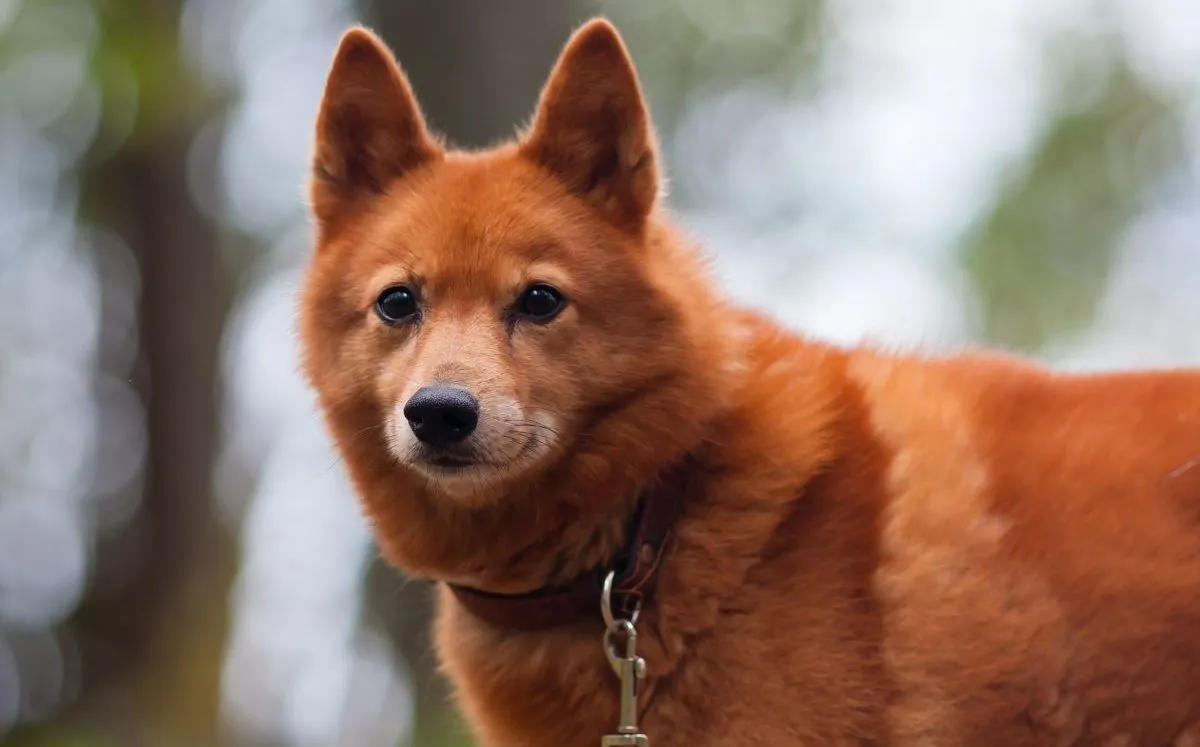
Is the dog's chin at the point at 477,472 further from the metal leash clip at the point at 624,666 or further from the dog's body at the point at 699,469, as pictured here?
the metal leash clip at the point at 624,666

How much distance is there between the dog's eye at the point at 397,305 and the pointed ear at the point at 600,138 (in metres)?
0.46

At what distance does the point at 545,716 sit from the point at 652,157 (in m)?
1.29

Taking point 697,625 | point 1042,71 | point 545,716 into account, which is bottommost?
point 545,716

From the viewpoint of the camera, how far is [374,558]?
5.52 metres

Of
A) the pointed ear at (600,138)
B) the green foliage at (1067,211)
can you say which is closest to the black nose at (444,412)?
the pointed ear at (600,138)

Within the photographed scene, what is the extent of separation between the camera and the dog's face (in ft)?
7.59

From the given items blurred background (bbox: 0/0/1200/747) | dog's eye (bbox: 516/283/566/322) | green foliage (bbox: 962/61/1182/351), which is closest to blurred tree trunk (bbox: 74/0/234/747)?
blurred background (bbox: 0/0/1200/747)

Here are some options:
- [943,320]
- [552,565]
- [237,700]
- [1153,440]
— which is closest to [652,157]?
[552,565]

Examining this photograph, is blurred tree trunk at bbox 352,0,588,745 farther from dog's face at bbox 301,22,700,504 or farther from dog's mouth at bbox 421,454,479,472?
dog's mouth at bbox 421,454,479,472

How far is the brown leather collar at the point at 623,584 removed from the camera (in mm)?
2322

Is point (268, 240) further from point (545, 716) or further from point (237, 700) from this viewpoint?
point (545, 716)

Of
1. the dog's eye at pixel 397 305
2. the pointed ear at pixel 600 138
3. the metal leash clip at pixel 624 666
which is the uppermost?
the pointed ear at pixel 600 138

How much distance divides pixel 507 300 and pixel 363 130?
2.29 feet

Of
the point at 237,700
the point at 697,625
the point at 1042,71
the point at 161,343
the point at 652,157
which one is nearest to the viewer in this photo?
the point at 697,625
